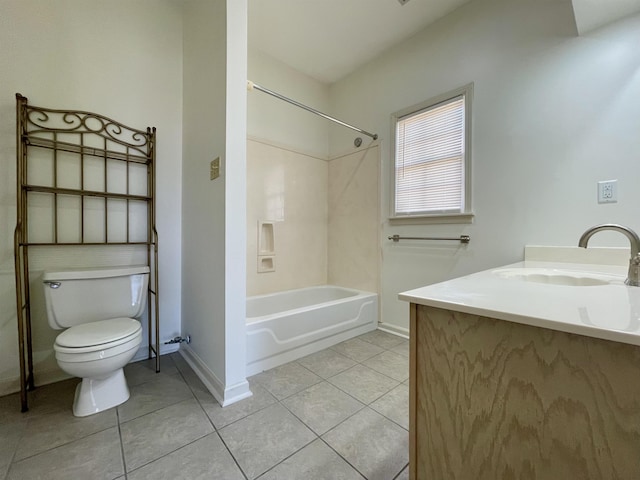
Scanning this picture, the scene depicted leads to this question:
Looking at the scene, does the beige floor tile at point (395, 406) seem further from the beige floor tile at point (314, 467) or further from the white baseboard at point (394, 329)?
the white baseboard at point (394, 329)

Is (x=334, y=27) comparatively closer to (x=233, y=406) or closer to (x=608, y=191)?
(x=608, y=191)

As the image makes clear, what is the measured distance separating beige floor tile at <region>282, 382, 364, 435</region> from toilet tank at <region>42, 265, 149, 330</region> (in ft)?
3.86

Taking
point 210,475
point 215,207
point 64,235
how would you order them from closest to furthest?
point 210,475 < point 215,207 < point 64,235

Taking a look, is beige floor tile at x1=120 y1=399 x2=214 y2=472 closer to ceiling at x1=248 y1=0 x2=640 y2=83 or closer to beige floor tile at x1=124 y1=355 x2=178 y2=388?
beige floor tile at x1=124 y1=355 x2=178 y2=388

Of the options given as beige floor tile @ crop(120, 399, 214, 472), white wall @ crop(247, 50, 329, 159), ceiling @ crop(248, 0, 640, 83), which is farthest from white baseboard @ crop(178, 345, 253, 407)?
ceiling @ crop(248, 0, 640, 83)

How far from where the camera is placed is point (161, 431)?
1.21 m

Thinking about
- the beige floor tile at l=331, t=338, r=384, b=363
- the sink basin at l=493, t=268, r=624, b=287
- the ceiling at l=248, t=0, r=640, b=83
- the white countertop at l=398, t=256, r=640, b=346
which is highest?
the ceiling at l=248, t=0, r=640, b=83

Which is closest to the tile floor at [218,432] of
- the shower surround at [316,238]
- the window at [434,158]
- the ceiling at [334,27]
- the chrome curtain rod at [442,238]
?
the shower surround at [316,238]

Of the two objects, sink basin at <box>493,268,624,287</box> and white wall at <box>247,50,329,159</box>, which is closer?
→ sink basin at <box>493,268,624,287</box>

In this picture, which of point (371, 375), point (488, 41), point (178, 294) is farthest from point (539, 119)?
point (178, 294)

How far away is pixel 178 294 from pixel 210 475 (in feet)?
4.58

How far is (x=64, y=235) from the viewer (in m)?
1.65

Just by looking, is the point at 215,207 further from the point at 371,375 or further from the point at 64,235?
the point at 371,375

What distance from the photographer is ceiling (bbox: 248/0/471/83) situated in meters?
2.03
